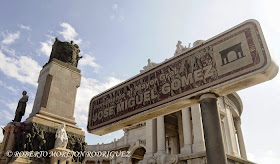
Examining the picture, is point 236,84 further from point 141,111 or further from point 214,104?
point 141,111

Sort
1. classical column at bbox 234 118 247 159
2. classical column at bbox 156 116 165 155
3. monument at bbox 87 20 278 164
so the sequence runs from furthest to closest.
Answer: classical column at bbox 234 118 247 159, classical column at bbox 156 116 165 155, monument at bbox 87 20 278 164

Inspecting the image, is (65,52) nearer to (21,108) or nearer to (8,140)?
(21,108)

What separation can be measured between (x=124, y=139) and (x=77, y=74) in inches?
958

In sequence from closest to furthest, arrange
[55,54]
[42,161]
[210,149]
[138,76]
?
[210,149] < [138,76] < [42,161] < [55,54]

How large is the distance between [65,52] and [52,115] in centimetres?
458

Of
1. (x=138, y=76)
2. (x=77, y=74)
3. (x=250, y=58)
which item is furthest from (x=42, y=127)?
(x=250, y=58)

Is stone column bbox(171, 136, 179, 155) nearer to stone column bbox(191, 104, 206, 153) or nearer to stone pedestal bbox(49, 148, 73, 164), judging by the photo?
stone column bbox(191, 104, 206, 153)

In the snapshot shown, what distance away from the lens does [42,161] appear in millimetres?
10219

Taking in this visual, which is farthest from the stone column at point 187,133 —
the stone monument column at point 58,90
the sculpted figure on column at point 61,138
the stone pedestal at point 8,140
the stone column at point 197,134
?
the stone pedestal at point 8,140

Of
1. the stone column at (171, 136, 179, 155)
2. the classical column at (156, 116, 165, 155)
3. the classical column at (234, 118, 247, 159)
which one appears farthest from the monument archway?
the classical column at (234, 118, 247, 159)

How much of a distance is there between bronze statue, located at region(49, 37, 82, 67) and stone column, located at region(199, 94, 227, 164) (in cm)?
1010

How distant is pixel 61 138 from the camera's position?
10.8m

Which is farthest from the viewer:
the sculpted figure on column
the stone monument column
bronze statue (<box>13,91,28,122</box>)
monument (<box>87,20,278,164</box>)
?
bronze statue (<box>13,91,28,122</box>)

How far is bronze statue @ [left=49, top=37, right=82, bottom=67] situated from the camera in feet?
45.6
